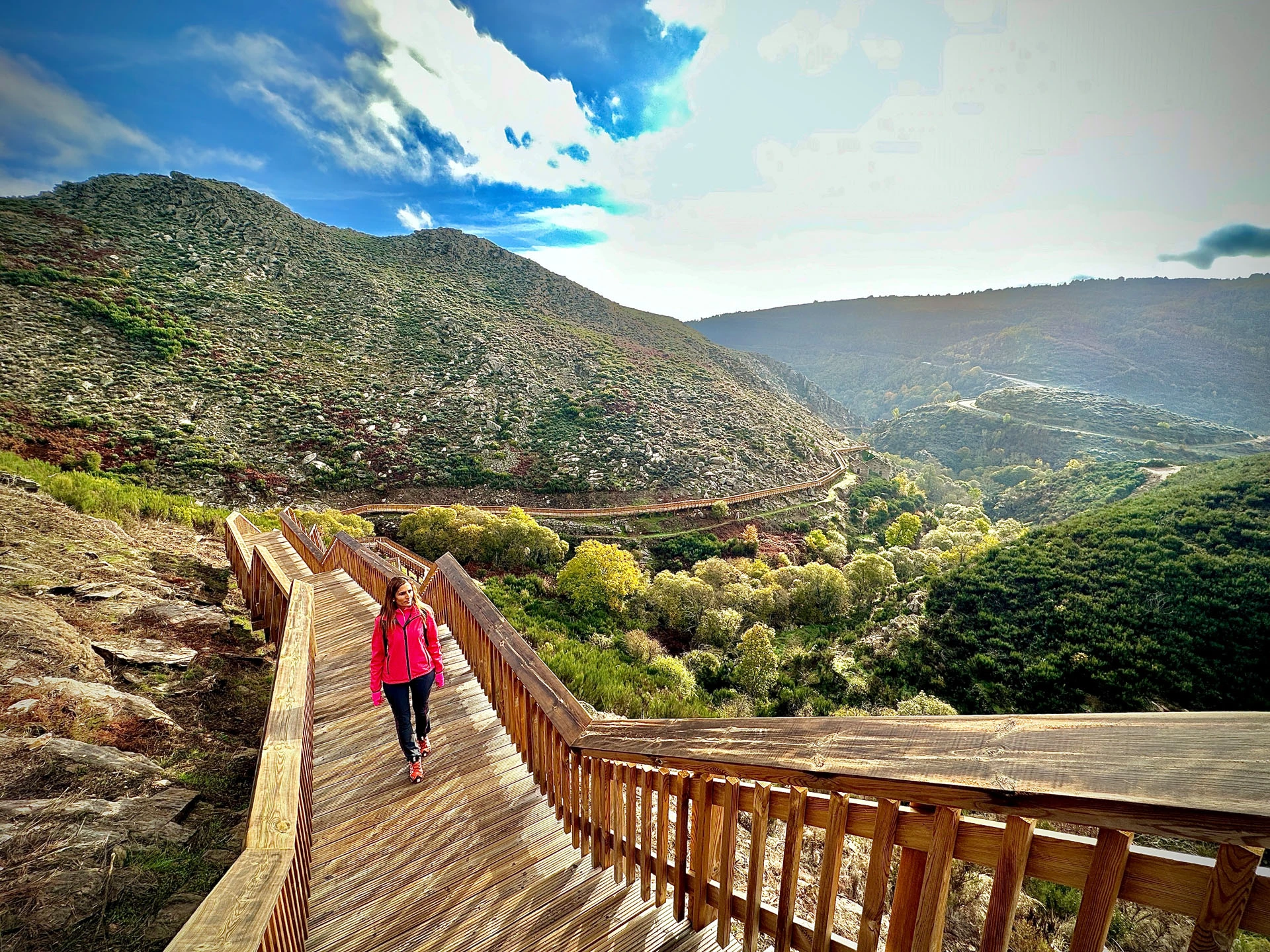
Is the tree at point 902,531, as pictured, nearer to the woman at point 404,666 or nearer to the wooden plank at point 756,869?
the woman at point 404,666

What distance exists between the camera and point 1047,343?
12494 centimetres

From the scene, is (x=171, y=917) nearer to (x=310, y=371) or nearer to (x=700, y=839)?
(x=700, y=839)

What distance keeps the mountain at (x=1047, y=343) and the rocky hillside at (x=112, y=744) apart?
430ft

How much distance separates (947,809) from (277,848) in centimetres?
231

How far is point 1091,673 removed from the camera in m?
14.2

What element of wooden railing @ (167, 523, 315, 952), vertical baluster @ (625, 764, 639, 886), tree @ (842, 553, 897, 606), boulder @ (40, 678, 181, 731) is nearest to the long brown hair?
wooden railing @ (167, 523, 315, 952)

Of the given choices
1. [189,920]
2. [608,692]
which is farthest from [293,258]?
[189,920]

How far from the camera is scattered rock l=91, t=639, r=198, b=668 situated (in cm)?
427

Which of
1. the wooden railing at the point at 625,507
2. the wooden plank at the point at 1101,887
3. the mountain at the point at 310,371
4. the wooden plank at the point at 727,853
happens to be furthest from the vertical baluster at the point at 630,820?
the mountain at the point at 310,371

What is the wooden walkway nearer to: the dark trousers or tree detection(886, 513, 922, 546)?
the dark trousers

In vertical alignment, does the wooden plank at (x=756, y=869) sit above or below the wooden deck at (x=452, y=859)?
above

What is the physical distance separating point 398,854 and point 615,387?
3940cm

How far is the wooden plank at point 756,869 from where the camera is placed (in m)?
1.65

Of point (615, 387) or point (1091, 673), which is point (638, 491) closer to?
point (615, 387)
